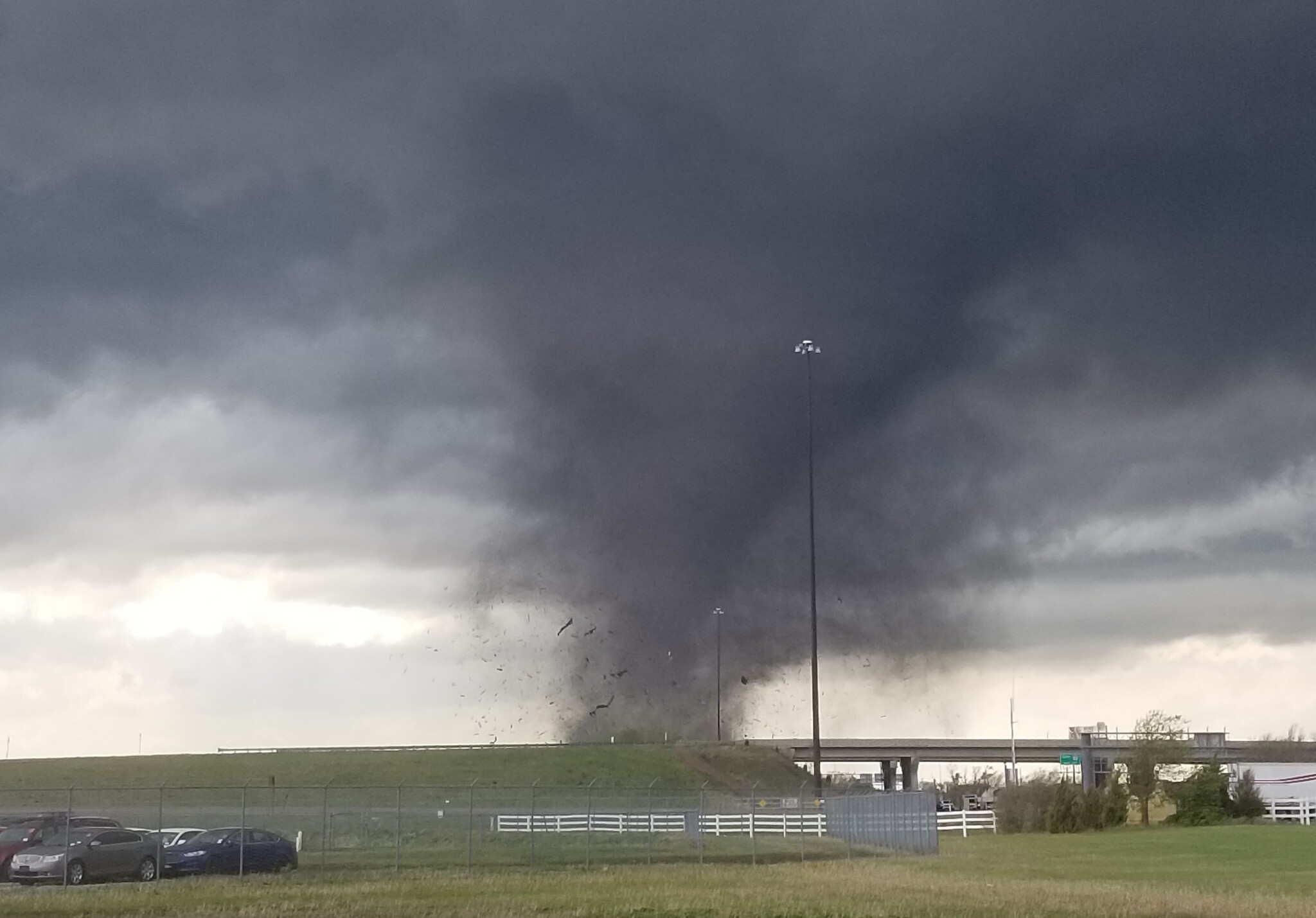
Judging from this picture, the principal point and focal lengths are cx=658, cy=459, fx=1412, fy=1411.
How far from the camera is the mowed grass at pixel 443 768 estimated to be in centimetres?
10725

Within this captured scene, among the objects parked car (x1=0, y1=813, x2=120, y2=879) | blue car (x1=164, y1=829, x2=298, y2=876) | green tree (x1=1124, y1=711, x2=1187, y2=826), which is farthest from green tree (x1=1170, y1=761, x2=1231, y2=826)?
parked car (x1=0, y1=813, x2=120, y2=879)

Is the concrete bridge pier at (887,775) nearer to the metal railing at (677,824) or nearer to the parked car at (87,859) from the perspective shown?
the metal railing at (677,824)

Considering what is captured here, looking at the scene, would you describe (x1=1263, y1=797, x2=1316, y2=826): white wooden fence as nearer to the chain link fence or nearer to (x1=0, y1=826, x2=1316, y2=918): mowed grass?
the chain link fence

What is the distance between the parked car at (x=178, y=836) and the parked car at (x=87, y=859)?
207cm

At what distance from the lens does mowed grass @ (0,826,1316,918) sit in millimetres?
30125

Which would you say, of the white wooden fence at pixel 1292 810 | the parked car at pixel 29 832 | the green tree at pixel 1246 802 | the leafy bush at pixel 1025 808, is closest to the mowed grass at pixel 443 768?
the leafy bush at pixel 1025 808

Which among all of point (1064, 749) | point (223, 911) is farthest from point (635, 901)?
point (1064, 749)

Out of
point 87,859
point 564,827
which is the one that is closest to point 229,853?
point 87,859

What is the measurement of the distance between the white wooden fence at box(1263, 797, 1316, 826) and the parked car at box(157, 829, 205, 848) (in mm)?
69508

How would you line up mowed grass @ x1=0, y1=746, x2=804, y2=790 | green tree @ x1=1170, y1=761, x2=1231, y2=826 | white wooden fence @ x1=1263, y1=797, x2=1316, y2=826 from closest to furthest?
white wooden fence @ x1=1263, y1=797, x2=1316, y2=826 → green tree @ x1=1170, y1=761, x2=1231, y2=826 → mowed grass @ x1=0, y1=746, x2=804, y2=790

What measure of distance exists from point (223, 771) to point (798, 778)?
4604 cm

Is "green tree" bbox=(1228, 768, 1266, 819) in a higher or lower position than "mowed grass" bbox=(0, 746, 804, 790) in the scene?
lower

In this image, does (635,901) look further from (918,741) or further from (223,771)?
(918,741)

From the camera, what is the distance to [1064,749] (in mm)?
142875
